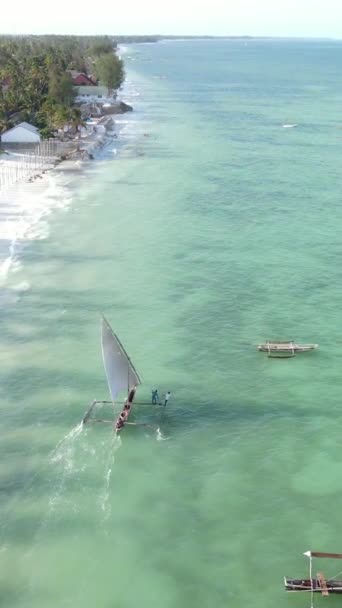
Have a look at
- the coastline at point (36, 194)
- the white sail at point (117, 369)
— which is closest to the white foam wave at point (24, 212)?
the coastline at point (36, 194)

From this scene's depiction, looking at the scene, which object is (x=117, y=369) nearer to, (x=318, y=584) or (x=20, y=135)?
(x=318, y=584)

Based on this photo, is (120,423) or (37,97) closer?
(120,423)

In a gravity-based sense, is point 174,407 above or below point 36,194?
below

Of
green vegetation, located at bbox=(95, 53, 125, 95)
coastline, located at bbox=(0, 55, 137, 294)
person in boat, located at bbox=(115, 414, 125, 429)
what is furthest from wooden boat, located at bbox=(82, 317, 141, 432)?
green vegetation, located at bbox=(95, 53, 125, 95)

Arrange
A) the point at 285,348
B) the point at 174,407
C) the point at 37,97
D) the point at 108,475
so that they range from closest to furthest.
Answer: the point at 108,475 → the point at 174,407 → the point at 285,348 → the point at 37,97

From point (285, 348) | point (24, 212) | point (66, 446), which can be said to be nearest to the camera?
point (66, 446)

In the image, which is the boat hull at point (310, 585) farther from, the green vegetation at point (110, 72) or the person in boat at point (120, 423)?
the green vegetation at point (110, 72)

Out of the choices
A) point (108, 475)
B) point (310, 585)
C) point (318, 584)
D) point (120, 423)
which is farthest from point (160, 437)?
point (318, 584)

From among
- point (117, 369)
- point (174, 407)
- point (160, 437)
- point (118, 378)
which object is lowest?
point (160, 437)
